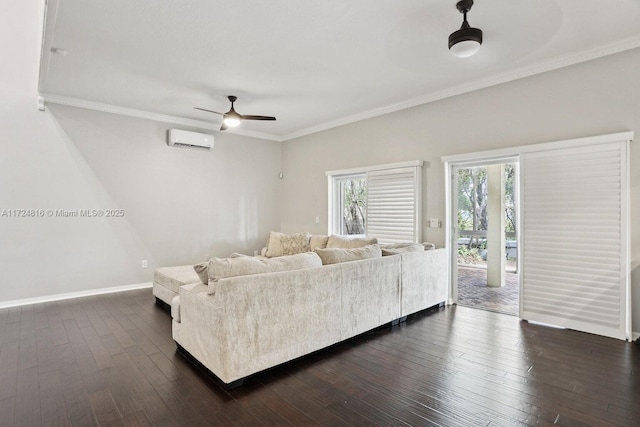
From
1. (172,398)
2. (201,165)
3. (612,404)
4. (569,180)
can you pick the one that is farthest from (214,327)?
(201,165)

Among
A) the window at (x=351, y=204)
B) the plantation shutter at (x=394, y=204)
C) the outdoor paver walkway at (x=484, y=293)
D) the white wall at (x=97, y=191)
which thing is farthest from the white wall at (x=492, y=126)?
the white wall at (x=97, y=191)

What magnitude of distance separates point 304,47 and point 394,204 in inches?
110

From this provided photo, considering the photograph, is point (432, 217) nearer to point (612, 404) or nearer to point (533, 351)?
point (533, 351)

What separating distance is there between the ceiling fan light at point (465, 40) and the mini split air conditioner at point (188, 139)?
458 cm

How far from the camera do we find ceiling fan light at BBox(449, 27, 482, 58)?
9.22 ft

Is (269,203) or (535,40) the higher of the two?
(535,40)

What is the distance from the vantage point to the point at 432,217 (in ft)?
16.1

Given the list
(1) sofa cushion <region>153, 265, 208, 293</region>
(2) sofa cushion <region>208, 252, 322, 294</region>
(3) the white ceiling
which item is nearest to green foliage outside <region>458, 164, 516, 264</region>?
(3) the white ceiling

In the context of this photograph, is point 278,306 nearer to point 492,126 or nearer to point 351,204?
point 492,126

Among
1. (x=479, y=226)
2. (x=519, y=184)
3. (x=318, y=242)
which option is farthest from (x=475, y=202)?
(x=318, y=242)

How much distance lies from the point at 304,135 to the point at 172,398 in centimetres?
553

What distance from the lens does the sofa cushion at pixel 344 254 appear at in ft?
10.7

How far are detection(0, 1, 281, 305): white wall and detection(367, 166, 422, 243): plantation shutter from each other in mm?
2705

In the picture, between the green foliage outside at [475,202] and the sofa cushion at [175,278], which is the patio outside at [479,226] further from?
the sofa cushion at [175,278]
